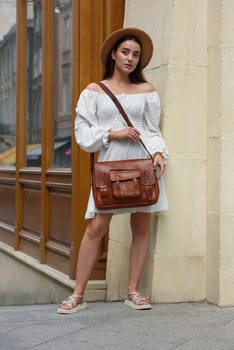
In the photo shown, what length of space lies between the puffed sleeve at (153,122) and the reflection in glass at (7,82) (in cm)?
395

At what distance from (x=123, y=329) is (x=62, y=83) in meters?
3.10

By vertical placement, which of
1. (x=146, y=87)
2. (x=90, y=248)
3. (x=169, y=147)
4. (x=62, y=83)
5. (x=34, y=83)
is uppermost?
(x=34, y=83)

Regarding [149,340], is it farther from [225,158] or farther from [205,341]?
[225,158]

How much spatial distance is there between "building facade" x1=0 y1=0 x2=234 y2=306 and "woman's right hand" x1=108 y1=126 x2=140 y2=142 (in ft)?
1.61

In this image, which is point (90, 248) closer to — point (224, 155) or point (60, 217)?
point (224, 155)

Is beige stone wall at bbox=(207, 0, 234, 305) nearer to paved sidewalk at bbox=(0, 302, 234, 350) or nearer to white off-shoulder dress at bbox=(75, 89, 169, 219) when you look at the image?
paved sidewalk at bbox=(0, 302, 234, 350)

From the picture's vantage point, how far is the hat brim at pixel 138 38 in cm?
536

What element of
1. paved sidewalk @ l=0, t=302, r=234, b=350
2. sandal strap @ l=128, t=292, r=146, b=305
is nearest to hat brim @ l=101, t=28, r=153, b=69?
sandal strap @ l=128, t=292, r=146, b=305

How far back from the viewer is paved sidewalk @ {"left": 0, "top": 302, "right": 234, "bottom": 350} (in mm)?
4535

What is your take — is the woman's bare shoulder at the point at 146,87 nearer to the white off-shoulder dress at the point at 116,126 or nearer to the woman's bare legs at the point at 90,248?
the white off-shoulder dress at the point at 116,126

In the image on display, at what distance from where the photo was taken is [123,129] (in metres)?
5.26

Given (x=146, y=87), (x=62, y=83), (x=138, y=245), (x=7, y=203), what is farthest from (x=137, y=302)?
(x=7, y=203)

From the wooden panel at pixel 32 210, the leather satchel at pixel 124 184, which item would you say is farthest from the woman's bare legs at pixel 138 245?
the wooden panel at pixel 32 210

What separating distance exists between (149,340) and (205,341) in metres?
0.36
